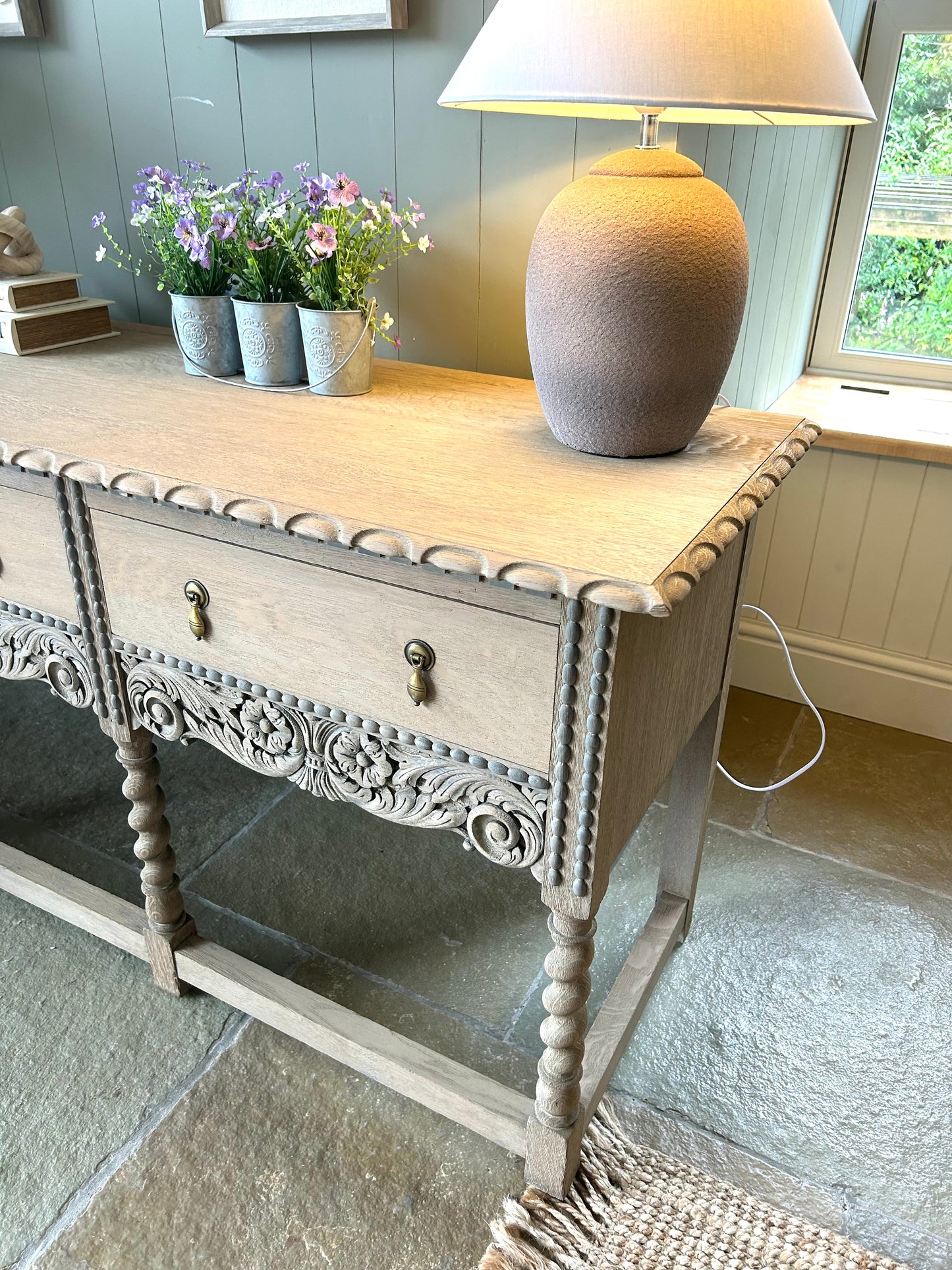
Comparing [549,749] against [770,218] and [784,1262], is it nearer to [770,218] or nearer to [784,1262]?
[784,1262]

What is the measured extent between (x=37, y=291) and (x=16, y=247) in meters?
0.08

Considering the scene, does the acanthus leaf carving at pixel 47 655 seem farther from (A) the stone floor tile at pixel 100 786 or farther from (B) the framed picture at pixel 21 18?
(B) the framed picture at pixel 21 18

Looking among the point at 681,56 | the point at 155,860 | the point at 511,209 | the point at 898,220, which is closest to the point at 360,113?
the point at 511,209

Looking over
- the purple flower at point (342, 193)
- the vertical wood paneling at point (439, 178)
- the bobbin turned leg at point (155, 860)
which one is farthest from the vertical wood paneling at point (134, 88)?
the bobbin turned leg at point (155, 860)

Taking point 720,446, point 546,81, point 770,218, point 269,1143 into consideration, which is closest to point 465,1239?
point 269,1143

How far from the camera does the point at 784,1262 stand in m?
1.12

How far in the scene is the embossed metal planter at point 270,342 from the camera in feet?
4.17

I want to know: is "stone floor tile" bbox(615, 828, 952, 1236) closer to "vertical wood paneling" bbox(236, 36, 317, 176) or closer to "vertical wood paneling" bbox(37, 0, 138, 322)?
"vertical wood paneling" bbox(236, 36, 317, 176)

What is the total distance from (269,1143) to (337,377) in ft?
3.34

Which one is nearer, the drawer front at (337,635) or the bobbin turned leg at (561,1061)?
the drawer front at (337,635)

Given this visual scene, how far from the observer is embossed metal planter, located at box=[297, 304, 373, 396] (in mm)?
1239

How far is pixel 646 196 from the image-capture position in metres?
0.92

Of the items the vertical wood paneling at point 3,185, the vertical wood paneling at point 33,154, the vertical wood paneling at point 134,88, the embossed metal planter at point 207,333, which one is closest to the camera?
the embossed metal planter at point 207,333

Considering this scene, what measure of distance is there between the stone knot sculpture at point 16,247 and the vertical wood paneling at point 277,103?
0.37m
